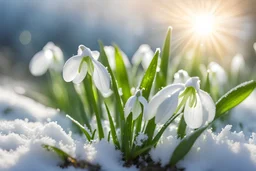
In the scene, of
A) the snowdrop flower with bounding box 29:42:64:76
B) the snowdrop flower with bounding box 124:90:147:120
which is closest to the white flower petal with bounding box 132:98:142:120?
the snowdrop flower with bounding box 124:90:147:120

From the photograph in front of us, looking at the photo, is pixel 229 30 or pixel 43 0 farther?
pixel 43 0

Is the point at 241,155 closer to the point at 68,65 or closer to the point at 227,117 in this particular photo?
the point at 68,65

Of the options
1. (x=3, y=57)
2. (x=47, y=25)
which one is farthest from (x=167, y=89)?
(x=47, y=25)

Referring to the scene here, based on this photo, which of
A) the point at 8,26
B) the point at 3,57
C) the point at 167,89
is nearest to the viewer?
the point at 167,89

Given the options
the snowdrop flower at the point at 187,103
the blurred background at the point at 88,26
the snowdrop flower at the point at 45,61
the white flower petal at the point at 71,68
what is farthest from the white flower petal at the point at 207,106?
the blurred background at the point at 88,26

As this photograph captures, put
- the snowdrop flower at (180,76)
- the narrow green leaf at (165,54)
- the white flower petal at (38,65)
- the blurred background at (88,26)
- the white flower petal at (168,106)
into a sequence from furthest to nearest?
the blurred background at (88,26) < the white flower petal at (38,65) < the snowdrop flower at (180,76) < the narrow green leaf at (165,54) < the white flower petal at (168,106)

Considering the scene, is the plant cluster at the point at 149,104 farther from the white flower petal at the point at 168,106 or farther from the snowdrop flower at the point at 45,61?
the snowdrop flower at the point at 45,61

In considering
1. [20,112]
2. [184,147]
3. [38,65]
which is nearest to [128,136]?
[184,147]

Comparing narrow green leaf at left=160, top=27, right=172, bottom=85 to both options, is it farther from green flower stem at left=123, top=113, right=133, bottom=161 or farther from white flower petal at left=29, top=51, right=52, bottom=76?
white flower petal at left=29, top=51, right=52, bottom=76
